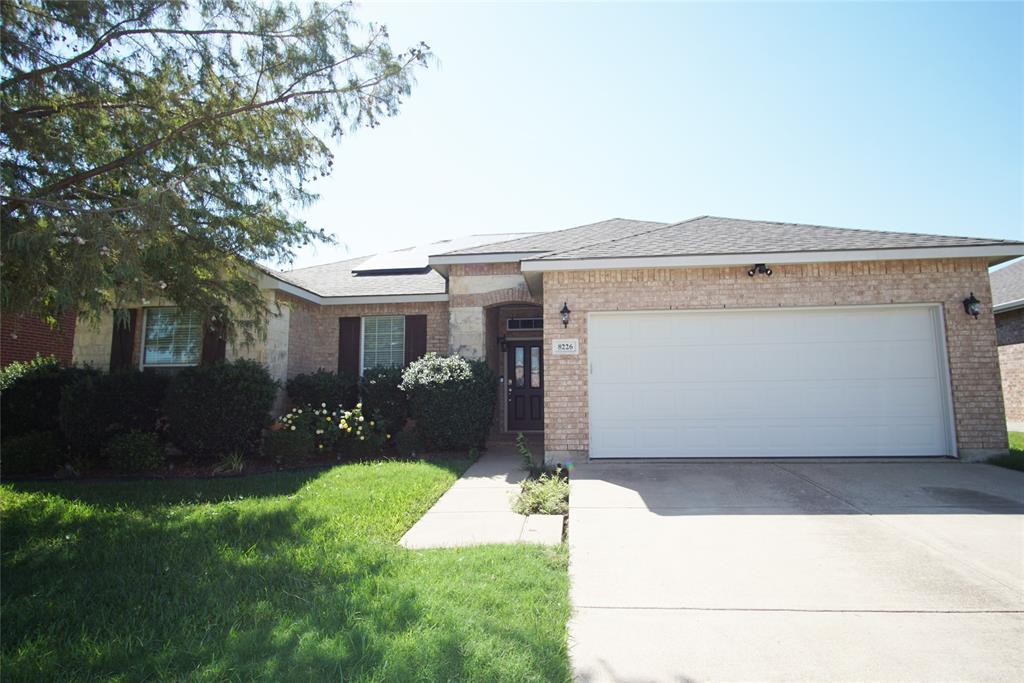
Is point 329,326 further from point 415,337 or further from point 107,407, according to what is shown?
point 107,407

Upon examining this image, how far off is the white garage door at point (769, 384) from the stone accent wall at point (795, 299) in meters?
0.18

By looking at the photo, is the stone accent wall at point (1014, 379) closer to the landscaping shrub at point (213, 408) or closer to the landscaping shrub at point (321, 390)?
the landscaping shrub at point (321, 390)

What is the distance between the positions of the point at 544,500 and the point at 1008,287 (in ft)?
60.9

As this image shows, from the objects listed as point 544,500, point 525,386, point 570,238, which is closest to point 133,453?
point 544,500

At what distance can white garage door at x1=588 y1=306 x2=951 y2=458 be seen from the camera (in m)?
7.48

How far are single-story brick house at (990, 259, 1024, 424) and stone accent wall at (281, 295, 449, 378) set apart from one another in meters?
15.4

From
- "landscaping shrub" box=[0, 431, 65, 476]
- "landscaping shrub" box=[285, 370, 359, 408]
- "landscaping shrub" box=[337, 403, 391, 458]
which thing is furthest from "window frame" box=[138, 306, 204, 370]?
"landscaping shrub" box=[337, 403, 391, 458]

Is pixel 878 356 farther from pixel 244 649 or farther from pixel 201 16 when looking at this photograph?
pixel 201 16

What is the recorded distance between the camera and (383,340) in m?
12.2

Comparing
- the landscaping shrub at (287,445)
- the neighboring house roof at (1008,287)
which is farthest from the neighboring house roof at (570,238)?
the neighboring house roof at (1008,287)

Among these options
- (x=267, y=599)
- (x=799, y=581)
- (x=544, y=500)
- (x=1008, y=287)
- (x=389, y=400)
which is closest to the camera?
(x=267, y=599)

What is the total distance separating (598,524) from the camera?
188 inches

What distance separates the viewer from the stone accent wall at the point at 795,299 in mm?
7328

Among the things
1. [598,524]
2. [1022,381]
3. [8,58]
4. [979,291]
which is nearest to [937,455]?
[979,291]
